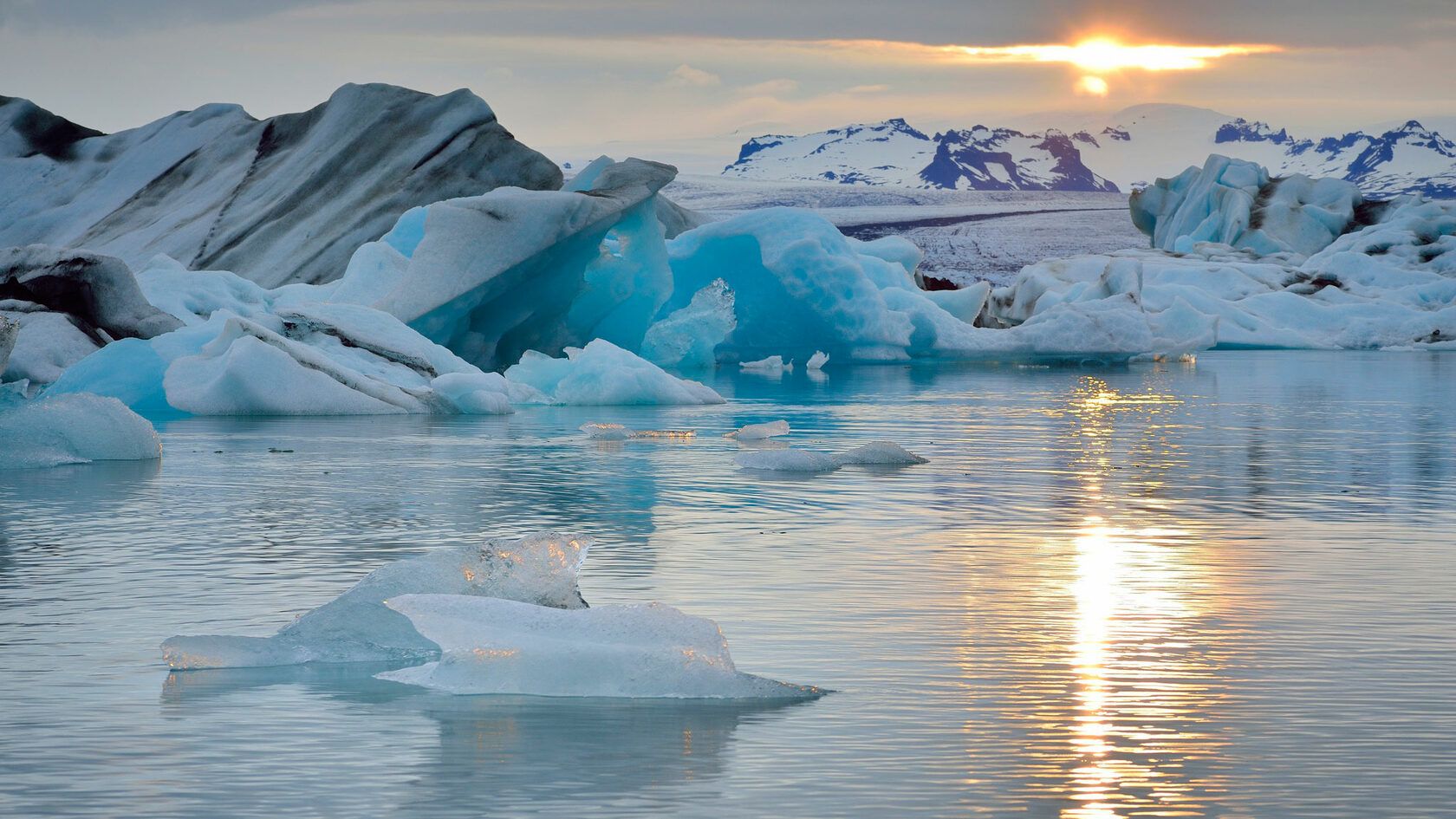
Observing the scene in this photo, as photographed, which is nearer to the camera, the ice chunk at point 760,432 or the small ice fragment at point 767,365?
the ice chunk at point 760,432

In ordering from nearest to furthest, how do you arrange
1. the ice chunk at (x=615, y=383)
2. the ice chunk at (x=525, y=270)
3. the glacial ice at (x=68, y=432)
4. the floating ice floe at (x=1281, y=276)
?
1. the glacial ice at (x=68, y=432)
2. the ice chunk at (x=615, y=383)
3. the ice chunk at (x=525, y=270)
4. the floating ice floe at (x=1281, y=276)

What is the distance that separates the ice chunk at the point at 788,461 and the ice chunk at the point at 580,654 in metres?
5.83

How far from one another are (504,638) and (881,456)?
6.52 metres

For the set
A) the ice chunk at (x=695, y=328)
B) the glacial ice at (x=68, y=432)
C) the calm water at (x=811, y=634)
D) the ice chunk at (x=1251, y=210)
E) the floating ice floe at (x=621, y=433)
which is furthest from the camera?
the ice chunk at (x=1251, y=210)

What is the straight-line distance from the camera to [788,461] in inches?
408

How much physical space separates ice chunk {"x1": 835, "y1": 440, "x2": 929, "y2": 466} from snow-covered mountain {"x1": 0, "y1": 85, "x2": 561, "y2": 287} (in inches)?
724

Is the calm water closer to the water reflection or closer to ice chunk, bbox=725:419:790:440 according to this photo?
the water reflection


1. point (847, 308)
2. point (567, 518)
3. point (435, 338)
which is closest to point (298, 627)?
point (567, 518)

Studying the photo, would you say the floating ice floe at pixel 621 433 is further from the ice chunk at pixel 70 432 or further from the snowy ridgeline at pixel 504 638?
the snowy ridgeline at pixel 504 638

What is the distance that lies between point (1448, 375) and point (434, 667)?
22278 mm

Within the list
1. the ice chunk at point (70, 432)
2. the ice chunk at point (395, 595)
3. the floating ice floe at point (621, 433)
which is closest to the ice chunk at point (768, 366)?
the floating ice floe at point (621, 433)

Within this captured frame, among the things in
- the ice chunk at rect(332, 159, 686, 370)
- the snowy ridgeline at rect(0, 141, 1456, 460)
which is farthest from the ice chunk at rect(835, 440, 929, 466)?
the ice chunk at rect(332, 159, 686, 370)

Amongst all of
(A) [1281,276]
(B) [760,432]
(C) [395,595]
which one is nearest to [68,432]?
(B) [760,432]

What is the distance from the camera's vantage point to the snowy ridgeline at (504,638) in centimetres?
432
